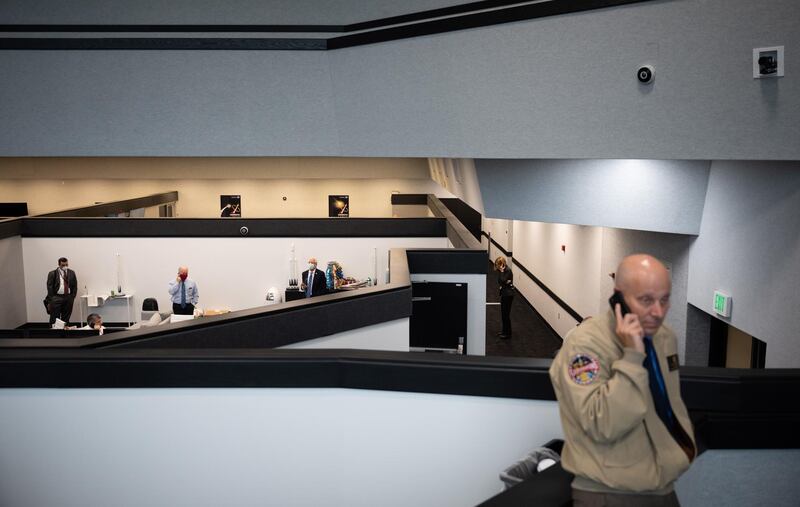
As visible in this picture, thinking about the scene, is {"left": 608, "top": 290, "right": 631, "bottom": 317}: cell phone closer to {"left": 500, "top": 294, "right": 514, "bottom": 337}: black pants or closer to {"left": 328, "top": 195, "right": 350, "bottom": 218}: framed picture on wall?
{"left": 500, "top": 294, "right": 514, "bottom": 337}: black pants

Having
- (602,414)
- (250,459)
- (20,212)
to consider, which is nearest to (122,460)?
(250,459)

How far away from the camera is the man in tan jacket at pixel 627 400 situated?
1996 millimetres

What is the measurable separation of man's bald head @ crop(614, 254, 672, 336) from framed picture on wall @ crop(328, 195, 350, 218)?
19880 mm

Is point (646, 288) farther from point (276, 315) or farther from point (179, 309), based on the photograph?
point (179, 309)

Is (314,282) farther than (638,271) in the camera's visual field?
Yes

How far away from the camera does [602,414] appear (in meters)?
2.00

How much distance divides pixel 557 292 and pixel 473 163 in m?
4.51

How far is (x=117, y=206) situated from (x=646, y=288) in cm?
1675

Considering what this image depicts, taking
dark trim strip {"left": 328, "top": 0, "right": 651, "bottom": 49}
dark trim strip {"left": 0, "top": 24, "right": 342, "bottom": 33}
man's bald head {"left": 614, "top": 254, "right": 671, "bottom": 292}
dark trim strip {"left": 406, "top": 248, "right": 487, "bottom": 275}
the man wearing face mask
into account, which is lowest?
the man wearing face mask

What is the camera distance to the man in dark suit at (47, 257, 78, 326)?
12.5m

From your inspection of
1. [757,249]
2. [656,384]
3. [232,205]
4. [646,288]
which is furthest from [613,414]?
[232,205]

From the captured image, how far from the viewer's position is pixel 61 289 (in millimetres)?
12492

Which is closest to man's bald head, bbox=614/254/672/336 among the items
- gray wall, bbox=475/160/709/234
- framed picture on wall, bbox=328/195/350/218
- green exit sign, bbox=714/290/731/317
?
green exit sign, bbox=714/290/731/317

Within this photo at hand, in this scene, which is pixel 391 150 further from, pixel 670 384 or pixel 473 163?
pixel 670 384
